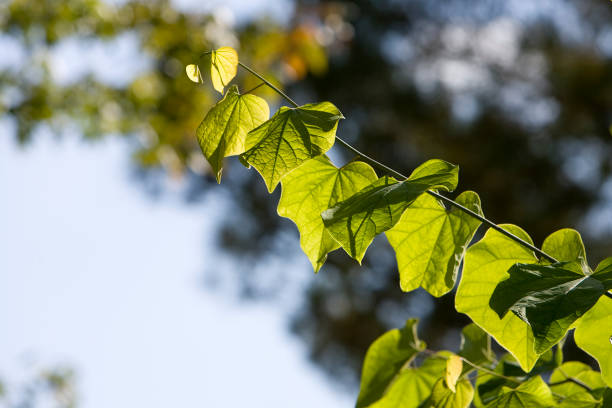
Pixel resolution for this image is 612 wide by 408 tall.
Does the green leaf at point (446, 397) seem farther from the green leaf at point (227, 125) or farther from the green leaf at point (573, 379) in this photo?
the green leaf at point (227, 125)

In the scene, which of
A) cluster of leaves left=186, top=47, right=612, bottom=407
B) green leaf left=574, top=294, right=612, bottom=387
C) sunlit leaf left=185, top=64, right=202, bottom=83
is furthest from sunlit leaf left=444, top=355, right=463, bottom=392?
sunlit leaf left=185, top=64, right=202, bottom=83

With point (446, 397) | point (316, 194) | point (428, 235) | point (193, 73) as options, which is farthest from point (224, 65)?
point (446, 397)

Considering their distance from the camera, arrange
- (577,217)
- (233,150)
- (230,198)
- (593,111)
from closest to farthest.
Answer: (233,150) < (577,217) < (593,111) < (230,198)

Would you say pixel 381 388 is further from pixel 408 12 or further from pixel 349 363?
pixel 408 12

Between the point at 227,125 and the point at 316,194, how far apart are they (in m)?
0.11

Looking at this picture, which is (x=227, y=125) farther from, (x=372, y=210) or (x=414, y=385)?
(x=414, y=385)

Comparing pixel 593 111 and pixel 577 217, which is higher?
pixel 593 111

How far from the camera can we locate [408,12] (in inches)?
300

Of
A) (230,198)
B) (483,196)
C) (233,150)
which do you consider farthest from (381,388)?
(230,198)

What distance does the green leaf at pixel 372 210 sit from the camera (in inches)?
17.1

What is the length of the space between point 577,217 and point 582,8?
8.99ft

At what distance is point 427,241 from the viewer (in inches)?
22.1

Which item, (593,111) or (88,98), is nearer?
(88,98)

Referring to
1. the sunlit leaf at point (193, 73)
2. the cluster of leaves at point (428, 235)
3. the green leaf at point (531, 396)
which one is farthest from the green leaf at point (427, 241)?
the sunlit leaf at point (193, 73)
